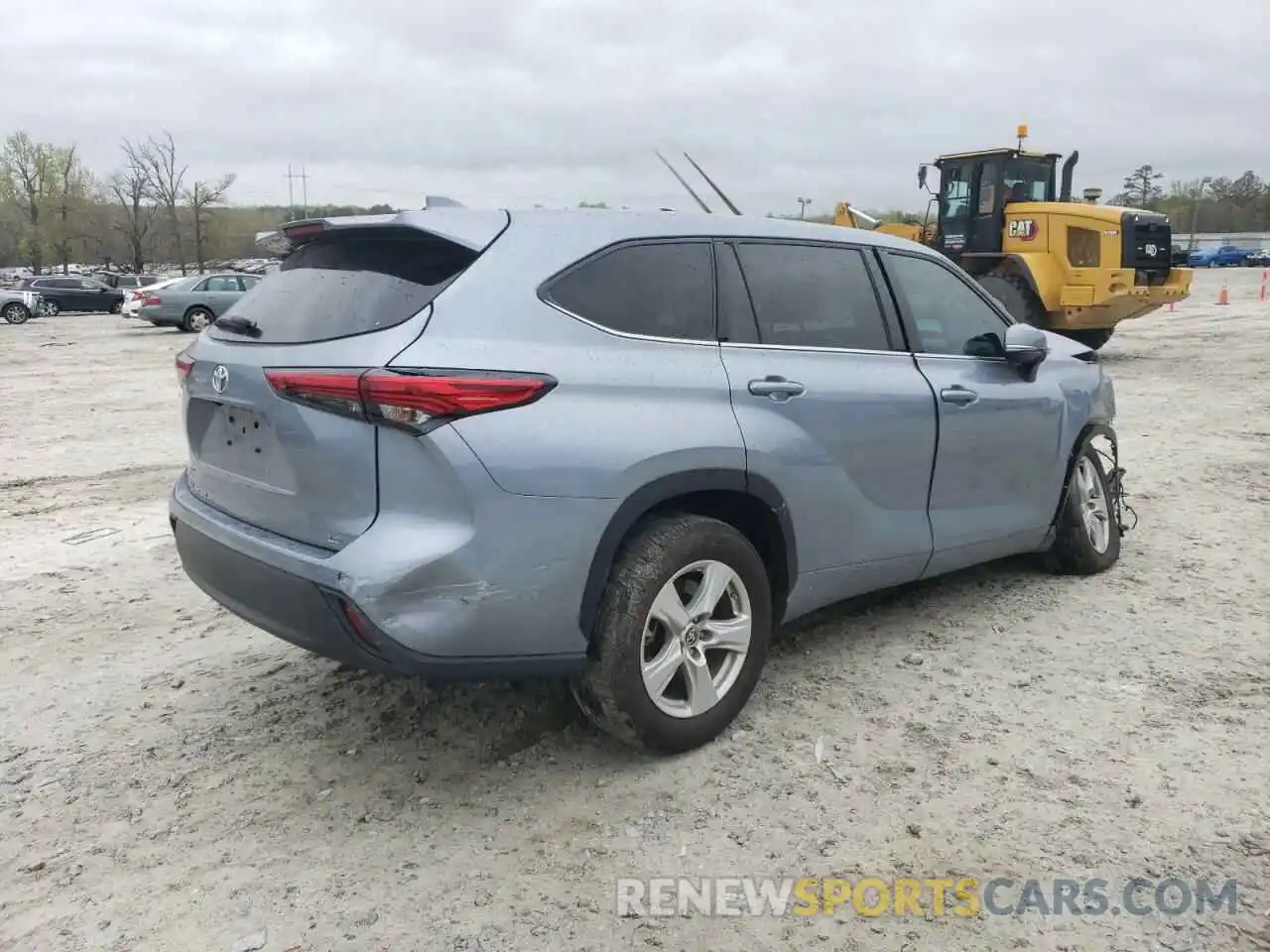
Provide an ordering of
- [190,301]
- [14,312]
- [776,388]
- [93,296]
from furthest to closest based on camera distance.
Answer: [93,296] → [14,312] → [190,301] → [776,388]

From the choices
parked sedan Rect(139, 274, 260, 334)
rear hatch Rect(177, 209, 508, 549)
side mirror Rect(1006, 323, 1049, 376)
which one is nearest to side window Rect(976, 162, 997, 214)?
side mirror Rect(1006, 323, 1049, 376)

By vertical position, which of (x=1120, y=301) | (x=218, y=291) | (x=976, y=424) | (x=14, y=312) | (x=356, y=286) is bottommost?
(x=976, y=424)

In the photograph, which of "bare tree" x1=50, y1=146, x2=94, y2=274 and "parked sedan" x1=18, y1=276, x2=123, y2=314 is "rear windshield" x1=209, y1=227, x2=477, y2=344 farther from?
"bare tree" x1=50, y1=146, x2=94, y2=274

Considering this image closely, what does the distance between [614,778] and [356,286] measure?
174cm

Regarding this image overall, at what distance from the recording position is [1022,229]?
14453mm

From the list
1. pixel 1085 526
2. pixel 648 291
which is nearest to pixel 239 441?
pixel 648 291

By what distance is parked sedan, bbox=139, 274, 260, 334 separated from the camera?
2434cm

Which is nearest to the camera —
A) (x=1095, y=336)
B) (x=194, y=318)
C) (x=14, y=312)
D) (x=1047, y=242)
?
(x=1047, y=242)

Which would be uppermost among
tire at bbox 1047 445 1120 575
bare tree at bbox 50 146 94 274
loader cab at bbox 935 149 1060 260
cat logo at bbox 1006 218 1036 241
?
bare tree at bbox 50 146 94 274

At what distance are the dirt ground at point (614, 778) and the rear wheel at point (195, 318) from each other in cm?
2146

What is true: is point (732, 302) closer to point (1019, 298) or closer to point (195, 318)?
point (1019, 298)

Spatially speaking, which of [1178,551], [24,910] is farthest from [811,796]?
[1178,551]

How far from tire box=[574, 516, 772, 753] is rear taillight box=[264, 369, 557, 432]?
25.4 inches

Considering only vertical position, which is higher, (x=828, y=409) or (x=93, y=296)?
(x=93, y=296)
